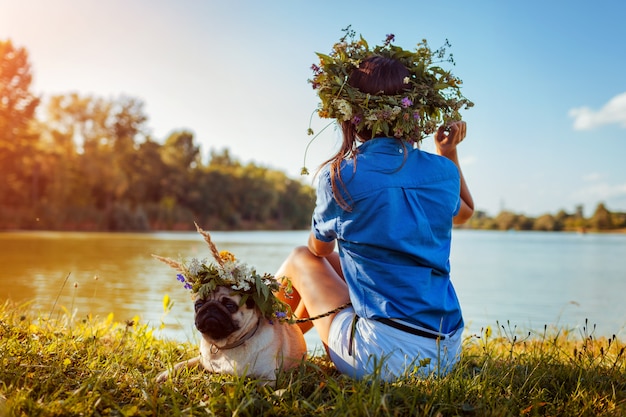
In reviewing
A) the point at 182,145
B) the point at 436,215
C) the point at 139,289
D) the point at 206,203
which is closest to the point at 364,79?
the point at 436,215

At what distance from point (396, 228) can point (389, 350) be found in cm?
51

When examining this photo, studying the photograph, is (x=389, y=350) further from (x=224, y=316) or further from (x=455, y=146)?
(x=455, y=146)

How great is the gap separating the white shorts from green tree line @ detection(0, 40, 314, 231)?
20.4 meters

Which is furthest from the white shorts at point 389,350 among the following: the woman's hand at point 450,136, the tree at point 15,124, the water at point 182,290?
the tree at point 15,124

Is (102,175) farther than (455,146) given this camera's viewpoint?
Yes

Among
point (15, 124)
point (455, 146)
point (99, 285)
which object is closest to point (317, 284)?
point (455, 146)

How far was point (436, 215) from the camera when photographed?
2299 millimetres

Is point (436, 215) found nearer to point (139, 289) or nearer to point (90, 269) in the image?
point (139, 289)

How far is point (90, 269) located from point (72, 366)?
31.3 feet

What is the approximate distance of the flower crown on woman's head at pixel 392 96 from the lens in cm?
239

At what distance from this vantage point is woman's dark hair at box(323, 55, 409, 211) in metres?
2.45

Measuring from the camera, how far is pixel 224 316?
92.0 inches

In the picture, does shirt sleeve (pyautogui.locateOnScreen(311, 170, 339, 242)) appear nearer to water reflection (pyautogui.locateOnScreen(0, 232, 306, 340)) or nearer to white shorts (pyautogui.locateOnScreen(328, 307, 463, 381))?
white shorts (pyautogui.locateOnScreen(328, 307, 463, 381))

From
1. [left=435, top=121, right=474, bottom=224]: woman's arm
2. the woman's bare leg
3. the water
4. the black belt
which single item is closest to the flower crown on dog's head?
the woman's bare leg
